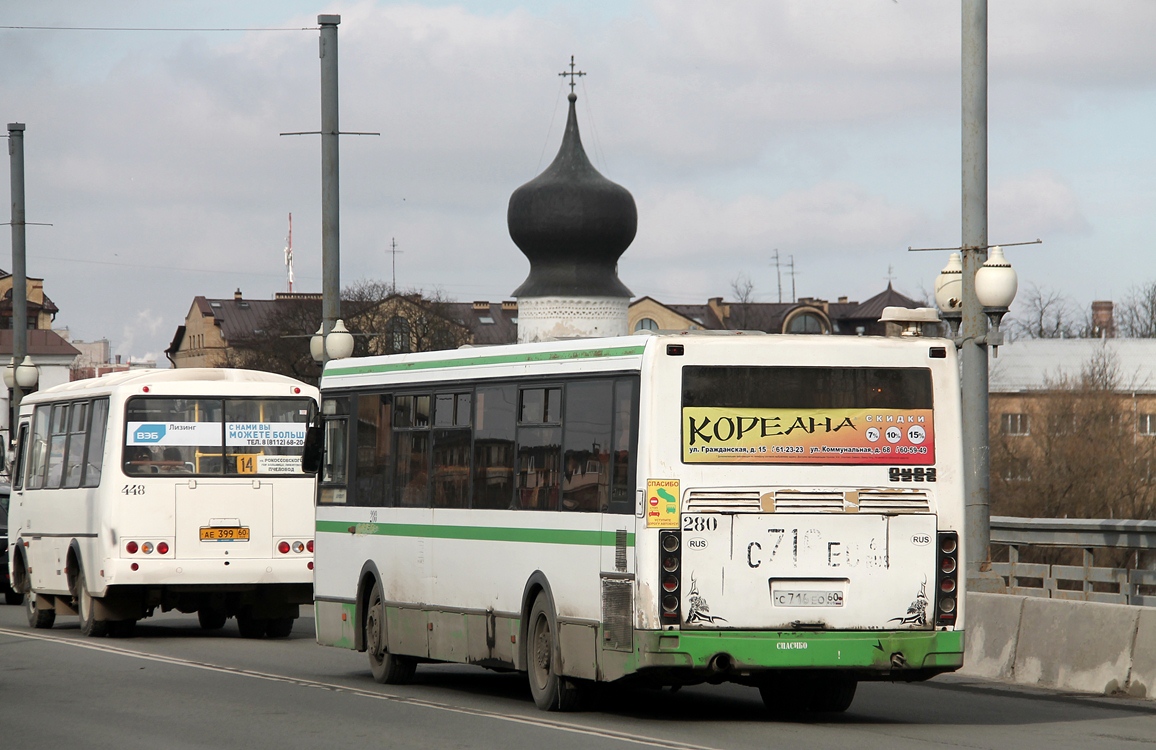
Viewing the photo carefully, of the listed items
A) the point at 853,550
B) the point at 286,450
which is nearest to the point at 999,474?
the point at 286,450

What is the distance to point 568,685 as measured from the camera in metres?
13.7

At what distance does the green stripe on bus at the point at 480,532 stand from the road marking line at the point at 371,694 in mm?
1223

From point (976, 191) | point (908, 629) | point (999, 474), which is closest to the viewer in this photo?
point (908, 629)

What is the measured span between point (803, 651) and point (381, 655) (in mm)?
5230

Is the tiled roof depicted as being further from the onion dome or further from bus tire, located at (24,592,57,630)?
bus tire, located at (24,592,57,630)

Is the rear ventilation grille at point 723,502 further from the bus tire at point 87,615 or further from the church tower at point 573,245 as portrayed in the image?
the church tower at point 573,245

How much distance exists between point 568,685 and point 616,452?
1.76 m

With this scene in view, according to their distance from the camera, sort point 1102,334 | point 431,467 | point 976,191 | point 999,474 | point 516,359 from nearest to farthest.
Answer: point 516,359
point 431,467
point 976,191
point 999,474
point 1102,334

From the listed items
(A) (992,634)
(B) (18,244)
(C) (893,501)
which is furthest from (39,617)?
(B) (18,244)

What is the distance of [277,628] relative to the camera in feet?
77.7

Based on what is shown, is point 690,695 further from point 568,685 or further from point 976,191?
point 976,191

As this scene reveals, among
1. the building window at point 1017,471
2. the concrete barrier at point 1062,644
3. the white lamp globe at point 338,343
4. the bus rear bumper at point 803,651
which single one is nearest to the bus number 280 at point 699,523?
the bus rear bumper at point 803,651

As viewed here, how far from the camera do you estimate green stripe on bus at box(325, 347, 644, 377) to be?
1339 centimetres

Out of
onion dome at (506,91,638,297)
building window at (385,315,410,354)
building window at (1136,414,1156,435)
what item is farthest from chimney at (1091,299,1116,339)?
onion dome at (506,91,638,297)
